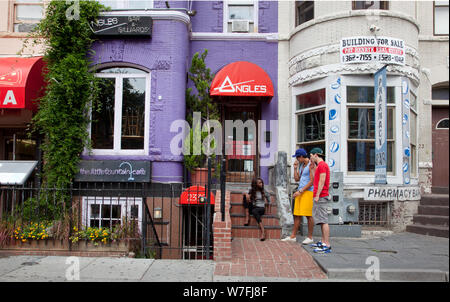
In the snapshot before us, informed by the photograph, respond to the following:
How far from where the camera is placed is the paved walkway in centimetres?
528

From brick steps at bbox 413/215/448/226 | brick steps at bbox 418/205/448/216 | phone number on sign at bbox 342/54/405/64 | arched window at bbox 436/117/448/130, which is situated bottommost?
brick steps at bbox 413/215/448/226

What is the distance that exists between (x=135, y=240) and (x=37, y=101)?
14.7ft

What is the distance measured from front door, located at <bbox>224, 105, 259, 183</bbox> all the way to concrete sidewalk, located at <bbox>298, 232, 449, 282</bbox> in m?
3.48

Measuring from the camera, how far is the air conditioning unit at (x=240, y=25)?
10641 mm

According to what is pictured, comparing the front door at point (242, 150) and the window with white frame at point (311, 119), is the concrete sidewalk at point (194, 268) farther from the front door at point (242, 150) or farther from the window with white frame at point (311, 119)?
the front door at point (242, 150)

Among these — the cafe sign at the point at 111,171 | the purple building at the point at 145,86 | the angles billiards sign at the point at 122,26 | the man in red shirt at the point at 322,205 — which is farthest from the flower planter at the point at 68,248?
the angles billiards sign at the point at 122,26

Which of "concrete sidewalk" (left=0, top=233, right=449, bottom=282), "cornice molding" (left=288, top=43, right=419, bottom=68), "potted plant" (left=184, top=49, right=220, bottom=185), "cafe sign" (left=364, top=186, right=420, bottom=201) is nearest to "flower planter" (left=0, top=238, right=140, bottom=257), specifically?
"concrete sidewalk" (left=0, top=233, right=449, bottom=282)

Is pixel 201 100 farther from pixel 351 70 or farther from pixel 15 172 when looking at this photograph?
pixel 15 172

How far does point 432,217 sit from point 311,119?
391 centimetres

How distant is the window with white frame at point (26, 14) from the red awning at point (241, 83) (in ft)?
16.9

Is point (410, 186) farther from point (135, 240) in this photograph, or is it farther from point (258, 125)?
point (135, 240)

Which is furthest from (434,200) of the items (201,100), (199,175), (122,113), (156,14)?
(156,14)

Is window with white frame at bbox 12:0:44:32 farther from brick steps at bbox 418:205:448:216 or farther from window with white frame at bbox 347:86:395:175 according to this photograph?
brick steps at bbox 418:205:448:216

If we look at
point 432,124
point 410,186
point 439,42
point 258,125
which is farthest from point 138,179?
point 439,42
